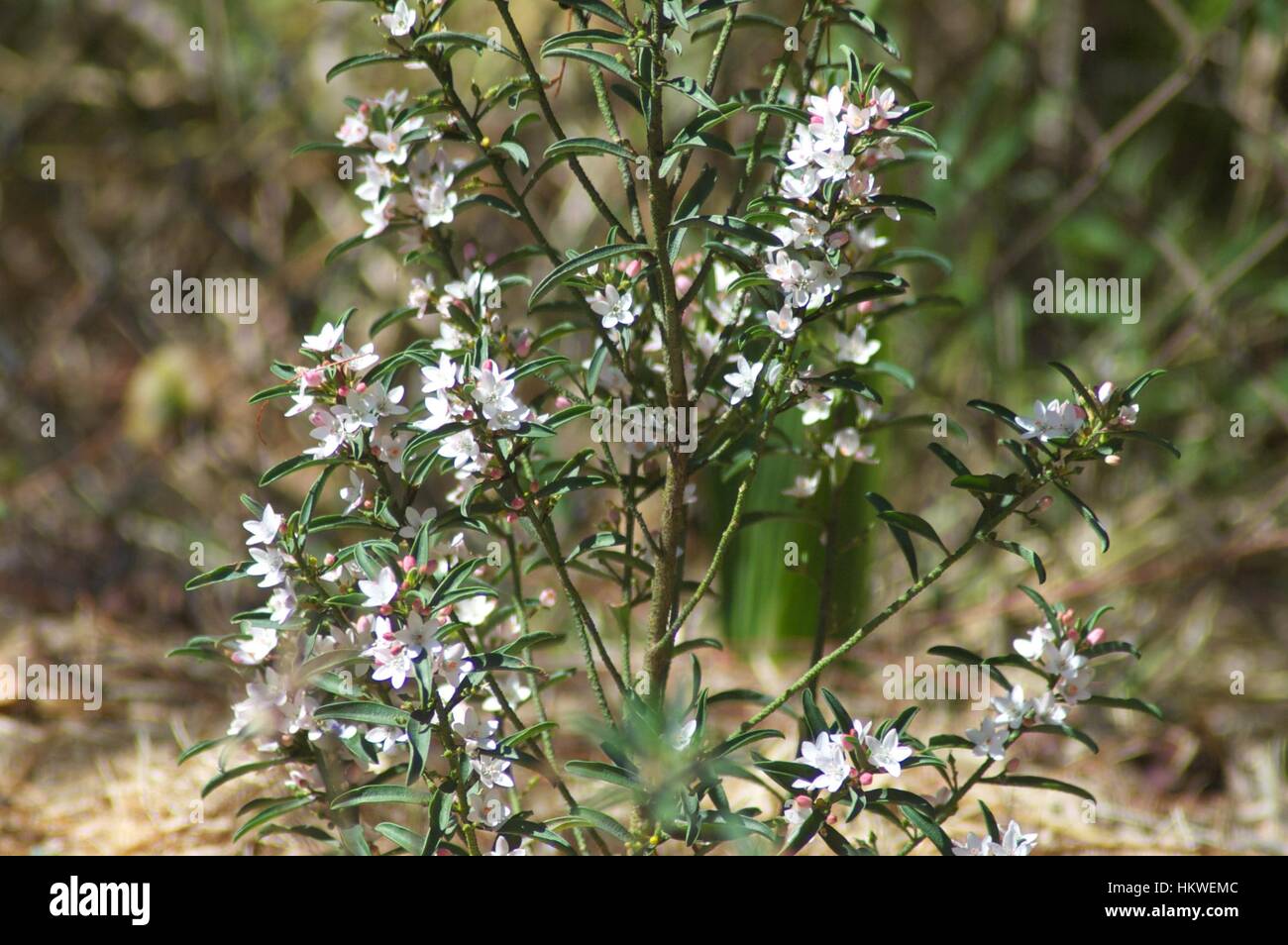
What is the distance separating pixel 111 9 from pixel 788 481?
261 cm

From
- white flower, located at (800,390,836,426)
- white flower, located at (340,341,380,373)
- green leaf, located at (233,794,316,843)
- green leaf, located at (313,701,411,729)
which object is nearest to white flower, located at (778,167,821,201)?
white flower, located at (800,390,836,426)

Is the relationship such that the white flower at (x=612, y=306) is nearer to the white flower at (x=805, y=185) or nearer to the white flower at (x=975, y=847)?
the white flower at (x=805, y=185)

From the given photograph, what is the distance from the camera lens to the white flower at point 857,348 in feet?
4.95

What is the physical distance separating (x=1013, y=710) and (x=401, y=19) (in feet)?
3.52

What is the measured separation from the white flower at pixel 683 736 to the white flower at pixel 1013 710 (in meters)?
0.38

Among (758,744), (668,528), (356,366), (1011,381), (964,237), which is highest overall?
(964,237)

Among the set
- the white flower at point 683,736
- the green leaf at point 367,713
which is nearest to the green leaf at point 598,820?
the white flower at point 683,736

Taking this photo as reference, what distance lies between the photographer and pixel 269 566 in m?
1.26

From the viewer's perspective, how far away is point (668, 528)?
140cm

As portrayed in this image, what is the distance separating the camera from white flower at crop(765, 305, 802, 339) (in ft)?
4.11

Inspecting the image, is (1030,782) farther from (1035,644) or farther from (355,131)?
(355,131)

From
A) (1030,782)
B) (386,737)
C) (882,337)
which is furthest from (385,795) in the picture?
(882,337)
